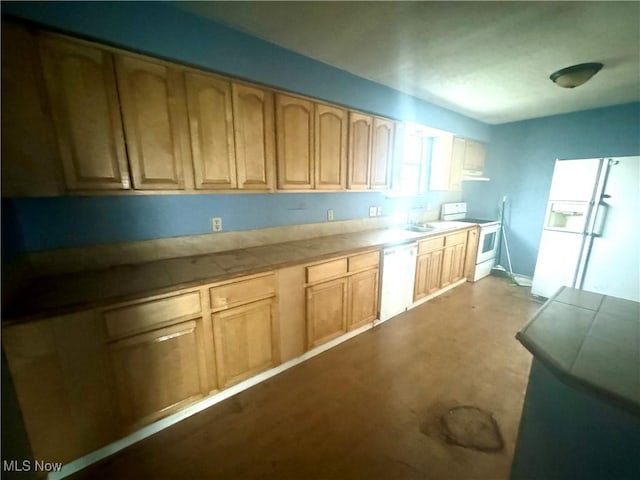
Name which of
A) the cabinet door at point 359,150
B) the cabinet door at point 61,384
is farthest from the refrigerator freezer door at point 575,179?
the cabinet door at point 61,384

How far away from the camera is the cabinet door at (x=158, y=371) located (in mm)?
1390

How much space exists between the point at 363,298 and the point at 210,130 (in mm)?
1955

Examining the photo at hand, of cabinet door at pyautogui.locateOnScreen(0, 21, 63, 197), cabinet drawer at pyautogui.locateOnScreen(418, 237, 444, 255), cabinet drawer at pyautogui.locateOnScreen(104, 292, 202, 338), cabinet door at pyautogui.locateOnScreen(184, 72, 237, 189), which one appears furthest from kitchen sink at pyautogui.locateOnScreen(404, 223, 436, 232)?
cabinet door at pyautogui.locateOnScreen(0, 21, 63, 197)

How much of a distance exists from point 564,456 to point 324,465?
1139 mm

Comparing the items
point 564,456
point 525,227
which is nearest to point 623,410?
point 564,456

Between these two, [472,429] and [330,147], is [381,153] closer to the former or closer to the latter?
[330,147]

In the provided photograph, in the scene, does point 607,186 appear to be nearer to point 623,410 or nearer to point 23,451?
point 623,410

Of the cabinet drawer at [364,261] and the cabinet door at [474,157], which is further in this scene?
the cabinet door at [474,157]

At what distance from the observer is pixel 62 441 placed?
50.8 inches

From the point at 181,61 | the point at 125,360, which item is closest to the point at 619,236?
the point at 181,61

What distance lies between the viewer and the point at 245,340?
71.7 inches

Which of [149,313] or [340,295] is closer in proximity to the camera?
[149,313]

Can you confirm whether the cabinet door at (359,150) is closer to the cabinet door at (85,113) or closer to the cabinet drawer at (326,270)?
the cabinet drawer at (326,270)

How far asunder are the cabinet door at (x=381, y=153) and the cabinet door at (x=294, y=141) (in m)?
0.83
